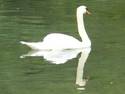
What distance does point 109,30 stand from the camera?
1725 cm

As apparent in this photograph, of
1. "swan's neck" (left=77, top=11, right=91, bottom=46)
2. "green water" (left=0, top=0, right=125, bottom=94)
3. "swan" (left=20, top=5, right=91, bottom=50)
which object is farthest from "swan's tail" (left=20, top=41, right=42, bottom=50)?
"swan's neck" (left=77, top=11, right=91, bottom=46)

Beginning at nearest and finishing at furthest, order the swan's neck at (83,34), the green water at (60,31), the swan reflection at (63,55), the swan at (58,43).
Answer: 1. the green water at (60,31)
2. the swan reflection at (63,55)
3. the swan at (58,43)
4. the swan's neck at (83,34)

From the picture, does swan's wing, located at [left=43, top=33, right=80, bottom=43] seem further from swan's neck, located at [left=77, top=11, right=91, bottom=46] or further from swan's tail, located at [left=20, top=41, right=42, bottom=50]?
swan's neck, located at [left=77, top=11, right=91, bottom=46]

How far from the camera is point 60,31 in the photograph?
676 inches

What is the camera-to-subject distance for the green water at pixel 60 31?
1123 cm

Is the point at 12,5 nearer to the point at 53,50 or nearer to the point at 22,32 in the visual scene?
the point at 22,32

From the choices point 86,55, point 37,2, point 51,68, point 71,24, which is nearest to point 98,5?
point 37,2

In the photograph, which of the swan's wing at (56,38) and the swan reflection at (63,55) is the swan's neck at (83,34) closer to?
the swan reflection at (63,55)

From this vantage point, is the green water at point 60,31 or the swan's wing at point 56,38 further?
the swan's wing at point 56,38

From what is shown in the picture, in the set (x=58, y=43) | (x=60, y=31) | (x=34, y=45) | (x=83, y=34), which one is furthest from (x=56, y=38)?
(x=60, y=31)

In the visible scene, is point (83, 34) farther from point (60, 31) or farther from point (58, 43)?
point (58, 43)

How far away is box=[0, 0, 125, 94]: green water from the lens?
11.2 metres

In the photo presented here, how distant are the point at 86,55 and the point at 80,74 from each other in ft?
6.67

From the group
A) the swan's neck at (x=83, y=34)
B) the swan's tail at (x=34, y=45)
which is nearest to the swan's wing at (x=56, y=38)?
the swan's tail at (x=34, y=45)
